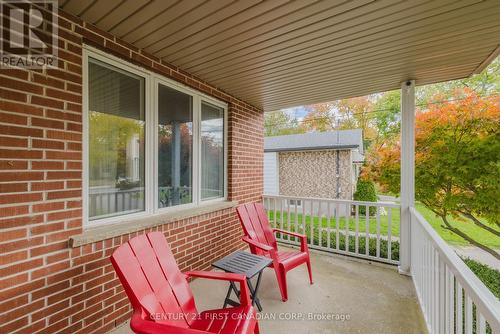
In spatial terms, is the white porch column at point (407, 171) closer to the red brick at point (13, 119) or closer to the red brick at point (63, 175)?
the red brick at point (63, 175)

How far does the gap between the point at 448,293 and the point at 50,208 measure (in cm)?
274

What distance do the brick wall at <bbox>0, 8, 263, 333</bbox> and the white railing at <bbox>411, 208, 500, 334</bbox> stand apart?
8.04 feet

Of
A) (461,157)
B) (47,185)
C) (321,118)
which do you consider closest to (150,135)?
(47,185)

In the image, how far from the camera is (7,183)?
152 cm

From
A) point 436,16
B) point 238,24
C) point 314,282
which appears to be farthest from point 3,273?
point 436,16

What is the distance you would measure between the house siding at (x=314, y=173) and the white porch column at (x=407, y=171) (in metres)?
5.50

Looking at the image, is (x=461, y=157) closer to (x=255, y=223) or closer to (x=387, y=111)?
(x=255, y=223)

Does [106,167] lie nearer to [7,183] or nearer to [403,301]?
[7,183]

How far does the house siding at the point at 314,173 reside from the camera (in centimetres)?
864

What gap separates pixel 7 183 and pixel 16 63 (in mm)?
779

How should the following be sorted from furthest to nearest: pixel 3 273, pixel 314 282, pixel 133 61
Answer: pixel 314 282
pixel 133 61
pixel 3 273

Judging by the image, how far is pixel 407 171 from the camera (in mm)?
3217

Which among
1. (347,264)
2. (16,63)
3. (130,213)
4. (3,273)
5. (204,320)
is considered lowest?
(347,264)

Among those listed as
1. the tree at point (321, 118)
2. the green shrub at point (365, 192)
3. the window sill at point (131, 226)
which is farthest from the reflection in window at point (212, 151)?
the tree at point (321, 118)
